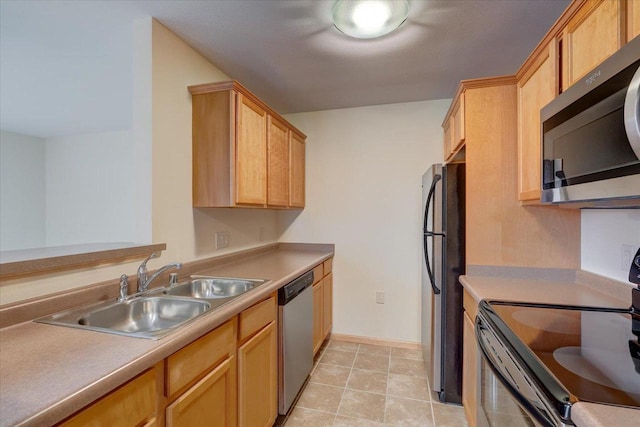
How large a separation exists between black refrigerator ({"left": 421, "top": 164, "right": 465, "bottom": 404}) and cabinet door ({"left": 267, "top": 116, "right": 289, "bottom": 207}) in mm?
1233

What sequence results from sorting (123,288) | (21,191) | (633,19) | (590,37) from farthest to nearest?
(21,191) → (123,288) → (590,37) → (633,19)

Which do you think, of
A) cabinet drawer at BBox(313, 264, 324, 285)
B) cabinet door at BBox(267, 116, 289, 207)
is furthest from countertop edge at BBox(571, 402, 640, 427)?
cabinet door at BBox(267, 116, 289, 207)

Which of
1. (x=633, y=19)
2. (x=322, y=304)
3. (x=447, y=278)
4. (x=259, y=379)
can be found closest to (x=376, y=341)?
(x=322, y=304)

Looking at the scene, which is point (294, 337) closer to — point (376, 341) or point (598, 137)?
point (376, 341)

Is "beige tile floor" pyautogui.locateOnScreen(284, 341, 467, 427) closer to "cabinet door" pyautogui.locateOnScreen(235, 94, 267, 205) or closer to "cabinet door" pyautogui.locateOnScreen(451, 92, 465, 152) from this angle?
"cabinet door" pyautogui.locateOnScreen(235, 94, 267, 205)

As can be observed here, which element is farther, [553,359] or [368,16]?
Result: [368,16]

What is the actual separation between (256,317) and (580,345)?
1.30 meters

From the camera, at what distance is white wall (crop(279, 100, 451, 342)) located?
2.93 metres

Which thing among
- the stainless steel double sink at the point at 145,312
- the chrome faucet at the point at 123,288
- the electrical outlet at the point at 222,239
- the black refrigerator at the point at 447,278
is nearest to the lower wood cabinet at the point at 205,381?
the stainless steel double sink at the point at 145,312

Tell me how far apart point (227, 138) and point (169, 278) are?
93cm

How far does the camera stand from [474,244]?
187 centimetres

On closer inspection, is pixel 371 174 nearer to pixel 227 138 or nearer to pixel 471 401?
pixel 227 138

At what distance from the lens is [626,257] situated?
4.57ft

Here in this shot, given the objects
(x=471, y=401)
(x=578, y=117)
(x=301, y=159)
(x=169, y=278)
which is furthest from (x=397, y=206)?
(x=169, y=278)
